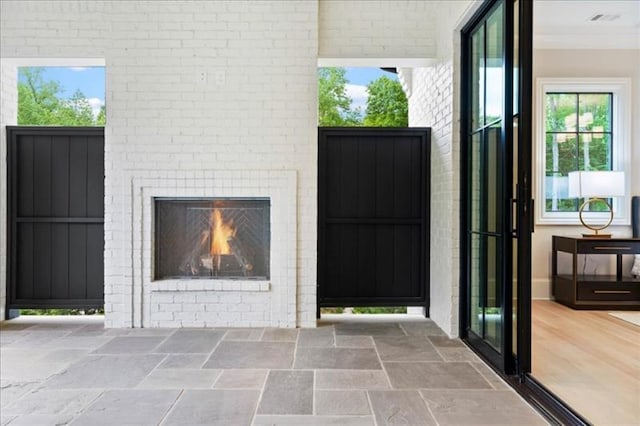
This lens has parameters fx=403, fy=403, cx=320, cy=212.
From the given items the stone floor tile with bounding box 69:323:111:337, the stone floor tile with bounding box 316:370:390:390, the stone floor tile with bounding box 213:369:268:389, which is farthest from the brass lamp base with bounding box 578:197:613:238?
the stone floor tile with bounding box 69:323:111:337

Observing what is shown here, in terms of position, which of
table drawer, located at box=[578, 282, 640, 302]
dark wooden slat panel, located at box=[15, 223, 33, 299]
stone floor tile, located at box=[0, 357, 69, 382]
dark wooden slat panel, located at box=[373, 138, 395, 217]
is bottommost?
stone floor tile, located at box=[0, 357, 69, 382]

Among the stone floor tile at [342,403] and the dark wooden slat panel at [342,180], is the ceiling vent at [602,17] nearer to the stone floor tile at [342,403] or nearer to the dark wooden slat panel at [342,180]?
the dark wooden slat panel at [342,180]

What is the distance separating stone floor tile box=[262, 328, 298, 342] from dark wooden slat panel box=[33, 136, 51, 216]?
7.73ft

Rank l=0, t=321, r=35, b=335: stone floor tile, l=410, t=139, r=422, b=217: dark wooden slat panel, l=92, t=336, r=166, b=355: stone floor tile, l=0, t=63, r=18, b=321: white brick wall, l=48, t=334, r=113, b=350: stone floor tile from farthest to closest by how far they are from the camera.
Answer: l=410, t=139, r=422, b=217: dark wooden slat panel → l=0, t=63, r=18, b=321: white brick wall → l=0, t=321, r=35, b=335: stone floor tile → l=48, t=334, r=113, b=350: stone floor tile → l=92, t=336, r=166, b=355: stone floor tile

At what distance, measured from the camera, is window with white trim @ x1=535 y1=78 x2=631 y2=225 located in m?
4.94

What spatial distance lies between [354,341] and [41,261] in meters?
3.00

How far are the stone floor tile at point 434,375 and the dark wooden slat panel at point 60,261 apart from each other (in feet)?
10.0

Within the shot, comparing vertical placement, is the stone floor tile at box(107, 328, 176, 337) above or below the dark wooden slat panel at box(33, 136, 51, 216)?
below

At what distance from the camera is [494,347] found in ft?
8.86

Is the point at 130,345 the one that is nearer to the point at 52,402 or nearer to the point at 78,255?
the point at 52,402

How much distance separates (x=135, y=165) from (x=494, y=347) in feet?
10.6

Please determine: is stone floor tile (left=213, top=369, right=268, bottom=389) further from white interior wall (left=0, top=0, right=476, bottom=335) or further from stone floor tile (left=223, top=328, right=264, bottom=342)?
white interior wall (left=0, top=0, right=476, bottom=335)

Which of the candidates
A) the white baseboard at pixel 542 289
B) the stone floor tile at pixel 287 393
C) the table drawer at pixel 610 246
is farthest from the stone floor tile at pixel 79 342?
the table drawer at pixel 610 246

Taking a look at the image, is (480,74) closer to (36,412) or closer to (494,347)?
(494,347)
